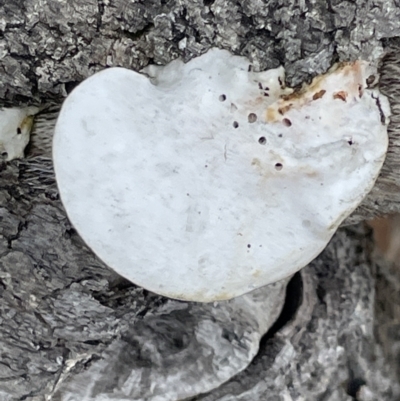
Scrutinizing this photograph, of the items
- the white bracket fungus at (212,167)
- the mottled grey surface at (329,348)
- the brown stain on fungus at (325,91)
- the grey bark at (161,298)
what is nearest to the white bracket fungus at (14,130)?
the grey bark at (161,298)

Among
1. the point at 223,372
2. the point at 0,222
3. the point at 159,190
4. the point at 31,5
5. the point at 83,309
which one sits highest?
the point at 31,5

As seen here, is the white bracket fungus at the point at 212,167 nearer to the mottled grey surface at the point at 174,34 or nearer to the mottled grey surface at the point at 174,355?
the mottled grey surface at the point at 174,34

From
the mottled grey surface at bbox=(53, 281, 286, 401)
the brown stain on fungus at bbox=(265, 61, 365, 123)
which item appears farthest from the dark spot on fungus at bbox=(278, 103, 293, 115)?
the mottled grey surface at bbox=(53, 281, 286, 401)

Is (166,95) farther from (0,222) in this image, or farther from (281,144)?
(0,222)

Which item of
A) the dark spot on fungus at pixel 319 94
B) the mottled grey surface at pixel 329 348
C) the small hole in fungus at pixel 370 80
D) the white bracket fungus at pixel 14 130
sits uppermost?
the small hole in fungus at pixel 370 80

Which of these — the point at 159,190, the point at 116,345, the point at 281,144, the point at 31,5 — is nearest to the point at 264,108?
the point at 281,144

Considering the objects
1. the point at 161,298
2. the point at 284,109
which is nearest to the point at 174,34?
the point at 284,109
